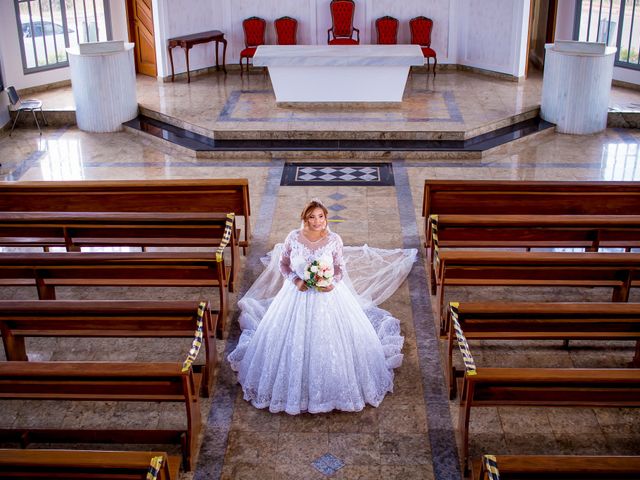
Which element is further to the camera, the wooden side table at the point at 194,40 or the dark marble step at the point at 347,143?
the wooden side table at the point at 194,40

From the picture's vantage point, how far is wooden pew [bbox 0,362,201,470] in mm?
4676

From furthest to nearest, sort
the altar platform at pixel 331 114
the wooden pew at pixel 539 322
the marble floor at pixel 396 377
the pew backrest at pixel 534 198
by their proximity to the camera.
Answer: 1. the altar platform at pixel 331 114
2. the pew backrest at pixel 534 198
3. the wooden pew at pixel 539 322
4. the marble floor at pixel 396 377

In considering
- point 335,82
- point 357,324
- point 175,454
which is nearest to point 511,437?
point 357,324

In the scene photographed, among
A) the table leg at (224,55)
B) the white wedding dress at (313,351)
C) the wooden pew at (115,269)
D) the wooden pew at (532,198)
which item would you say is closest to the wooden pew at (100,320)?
the white wedding dress at (313,351)

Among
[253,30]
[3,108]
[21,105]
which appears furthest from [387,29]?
[3,108]

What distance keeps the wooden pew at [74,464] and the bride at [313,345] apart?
1541mm

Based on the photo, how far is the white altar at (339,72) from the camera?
12.2 m

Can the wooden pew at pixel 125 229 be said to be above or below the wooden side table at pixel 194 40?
below

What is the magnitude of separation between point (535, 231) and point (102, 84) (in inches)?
297

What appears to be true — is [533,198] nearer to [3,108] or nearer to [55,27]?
[3,108]

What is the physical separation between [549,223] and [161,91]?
28.1 ft

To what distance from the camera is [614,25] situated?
46.1 feet

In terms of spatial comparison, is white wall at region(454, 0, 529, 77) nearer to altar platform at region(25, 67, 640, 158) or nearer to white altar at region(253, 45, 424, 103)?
altar platform at region(25, 67, 640, 158)

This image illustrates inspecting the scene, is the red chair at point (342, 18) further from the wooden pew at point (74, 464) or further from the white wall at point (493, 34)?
the wooden pew at point (74, 464)
